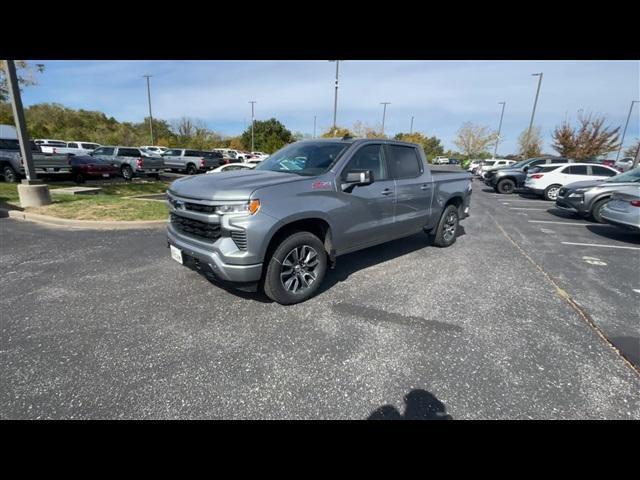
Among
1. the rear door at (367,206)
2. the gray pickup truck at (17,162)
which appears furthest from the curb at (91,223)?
the gray pickup truck at (17,162)

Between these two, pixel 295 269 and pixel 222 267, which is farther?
pixel 295 269

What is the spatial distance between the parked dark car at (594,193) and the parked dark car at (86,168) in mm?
19012

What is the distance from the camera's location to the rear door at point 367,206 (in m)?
3.71

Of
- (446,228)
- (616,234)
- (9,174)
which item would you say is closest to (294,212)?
(446,228)

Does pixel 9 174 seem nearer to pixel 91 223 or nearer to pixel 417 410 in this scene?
pixel 91 223

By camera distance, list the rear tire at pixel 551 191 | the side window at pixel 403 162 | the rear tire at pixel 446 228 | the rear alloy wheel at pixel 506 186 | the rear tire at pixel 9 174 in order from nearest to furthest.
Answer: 1. the side window at pixel 403 162
2. the rear tire at pixel 446 228
3. the rear tire at pixel 9 174
4. the rear tire at pixel 551 191
5. the rear alloy wheel at pixel 506 186

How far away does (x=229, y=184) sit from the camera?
312cm

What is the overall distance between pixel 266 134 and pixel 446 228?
5329 cm

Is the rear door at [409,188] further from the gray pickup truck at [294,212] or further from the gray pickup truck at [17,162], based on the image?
the gray pickup truck at [17,162]

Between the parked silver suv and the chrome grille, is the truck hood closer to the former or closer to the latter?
the chrome grille

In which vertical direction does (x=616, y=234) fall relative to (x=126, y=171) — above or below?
below

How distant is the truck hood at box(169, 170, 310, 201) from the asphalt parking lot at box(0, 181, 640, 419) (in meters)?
1.25
